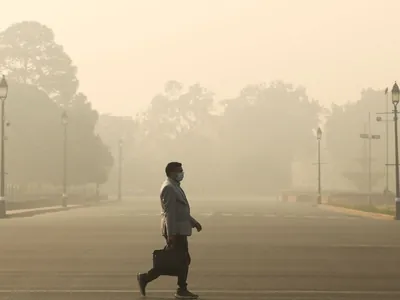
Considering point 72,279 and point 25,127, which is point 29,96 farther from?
point 72,279

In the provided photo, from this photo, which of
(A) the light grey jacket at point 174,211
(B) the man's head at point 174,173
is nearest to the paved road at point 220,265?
(A) the light grey jacket at point 174,211

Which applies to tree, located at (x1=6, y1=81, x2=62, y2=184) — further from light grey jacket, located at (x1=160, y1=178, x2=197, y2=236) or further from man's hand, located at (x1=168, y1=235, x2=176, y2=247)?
man's hand, located at (x1=168, y1=235, x2=176, y2=247)

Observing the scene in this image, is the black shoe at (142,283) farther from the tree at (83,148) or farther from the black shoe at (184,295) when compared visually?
the tree at (83,148)

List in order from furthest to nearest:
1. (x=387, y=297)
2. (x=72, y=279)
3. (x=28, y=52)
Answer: (x=28, y=52), (x=72, y=279), (x=387, y=297)

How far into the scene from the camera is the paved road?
46.0 ft

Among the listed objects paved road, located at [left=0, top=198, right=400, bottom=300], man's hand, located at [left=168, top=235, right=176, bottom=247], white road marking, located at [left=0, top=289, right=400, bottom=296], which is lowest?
paved road, located at [left=0, top=198, right=400, bottom=300]

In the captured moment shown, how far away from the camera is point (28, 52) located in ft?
336

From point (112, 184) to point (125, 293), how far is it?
455ft

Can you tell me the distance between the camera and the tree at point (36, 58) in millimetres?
99062

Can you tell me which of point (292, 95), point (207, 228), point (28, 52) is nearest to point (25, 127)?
point (28, 52)

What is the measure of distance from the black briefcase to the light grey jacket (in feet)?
0.80

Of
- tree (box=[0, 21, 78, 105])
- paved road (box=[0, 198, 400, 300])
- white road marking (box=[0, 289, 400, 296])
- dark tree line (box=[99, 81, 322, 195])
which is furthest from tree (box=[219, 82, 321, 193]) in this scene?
white road marking (box=[0, 289, 400, 296])

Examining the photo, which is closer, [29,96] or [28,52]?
[29,96]

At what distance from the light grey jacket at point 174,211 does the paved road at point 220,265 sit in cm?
102
